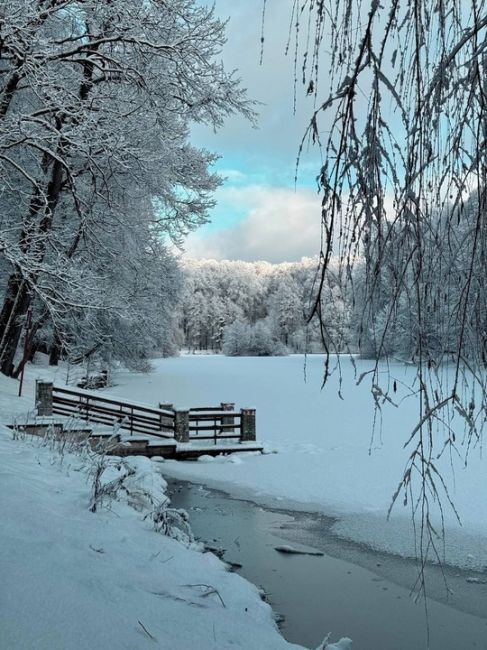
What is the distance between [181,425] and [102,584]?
906cm

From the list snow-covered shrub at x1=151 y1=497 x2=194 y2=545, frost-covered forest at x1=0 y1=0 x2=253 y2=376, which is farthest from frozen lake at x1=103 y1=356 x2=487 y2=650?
frost-covered forest at x1=0 y1=0 x2=253 y2=376

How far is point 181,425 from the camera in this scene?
40.2ft

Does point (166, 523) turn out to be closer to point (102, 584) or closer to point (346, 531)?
point (102, 584)

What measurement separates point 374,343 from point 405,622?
12.9 ft

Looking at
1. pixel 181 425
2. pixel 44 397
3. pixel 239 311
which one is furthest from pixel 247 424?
pixel 239 311

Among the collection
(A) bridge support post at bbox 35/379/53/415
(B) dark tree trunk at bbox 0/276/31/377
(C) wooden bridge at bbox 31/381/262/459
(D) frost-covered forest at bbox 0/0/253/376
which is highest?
(D) frost-covered forest at bbox 0/0/253/376

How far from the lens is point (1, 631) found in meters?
2.48

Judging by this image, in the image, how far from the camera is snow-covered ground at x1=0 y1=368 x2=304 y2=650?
2705 millimetres

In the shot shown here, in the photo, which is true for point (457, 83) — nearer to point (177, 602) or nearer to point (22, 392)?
point (177, 602)

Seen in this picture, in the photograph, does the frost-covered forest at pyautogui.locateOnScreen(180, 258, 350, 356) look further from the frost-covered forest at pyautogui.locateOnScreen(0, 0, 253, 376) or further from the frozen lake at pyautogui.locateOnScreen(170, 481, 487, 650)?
the frozen lake at pyautogui.locateOnScreen(170, 481, 487, 650)

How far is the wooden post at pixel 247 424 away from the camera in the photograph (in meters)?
12.6

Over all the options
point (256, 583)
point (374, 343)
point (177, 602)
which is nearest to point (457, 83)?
point (374, 343)

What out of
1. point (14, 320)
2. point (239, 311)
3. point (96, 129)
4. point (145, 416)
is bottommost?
point (145, 416)

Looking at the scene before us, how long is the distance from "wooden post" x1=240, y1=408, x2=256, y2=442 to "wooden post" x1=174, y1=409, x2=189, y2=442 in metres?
1.23
